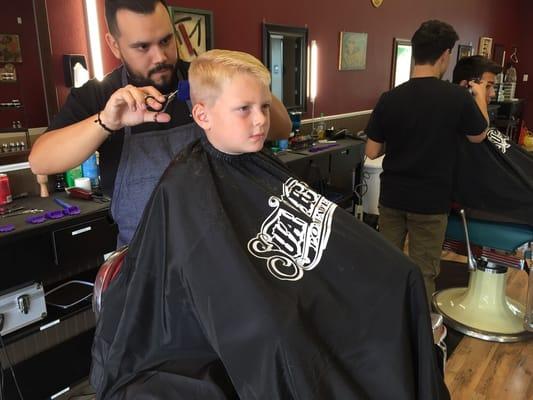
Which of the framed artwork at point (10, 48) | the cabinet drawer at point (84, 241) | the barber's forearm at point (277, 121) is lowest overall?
the cabinet drawer at point (84, 241)

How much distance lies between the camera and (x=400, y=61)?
4.91 metres

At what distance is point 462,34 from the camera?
612 centimetres

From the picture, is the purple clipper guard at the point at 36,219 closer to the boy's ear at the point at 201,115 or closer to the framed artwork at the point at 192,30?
the boy's ear at the point at 201,115

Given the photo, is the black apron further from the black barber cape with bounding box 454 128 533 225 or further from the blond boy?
the black barber cape with bounding box 454 128 533 225

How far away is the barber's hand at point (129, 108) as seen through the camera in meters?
1.02

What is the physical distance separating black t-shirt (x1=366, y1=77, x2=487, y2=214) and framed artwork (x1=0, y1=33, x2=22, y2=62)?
Answer: 65.7 inches

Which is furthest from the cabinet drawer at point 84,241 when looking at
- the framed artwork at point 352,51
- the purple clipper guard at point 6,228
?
the framed artwork at point 352,51

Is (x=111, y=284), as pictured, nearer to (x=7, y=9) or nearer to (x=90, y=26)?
(x=7, y=9)

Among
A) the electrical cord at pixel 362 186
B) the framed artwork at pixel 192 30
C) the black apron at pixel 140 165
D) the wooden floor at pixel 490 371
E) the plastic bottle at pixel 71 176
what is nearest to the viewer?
the black apron at pixel 140 165

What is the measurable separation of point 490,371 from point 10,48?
106 inches

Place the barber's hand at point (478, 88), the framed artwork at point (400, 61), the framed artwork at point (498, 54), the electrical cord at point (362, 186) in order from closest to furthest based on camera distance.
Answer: the barber's hand at point (478, 88) → the electrical cord at point (362, 186) → the framed artwork at point (400, 61) → the framed artwork at point (498, 54)

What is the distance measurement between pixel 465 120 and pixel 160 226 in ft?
5.32

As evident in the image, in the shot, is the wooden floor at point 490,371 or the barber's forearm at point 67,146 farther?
the wooden floor at point 490,371

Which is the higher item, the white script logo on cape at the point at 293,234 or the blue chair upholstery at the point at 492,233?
the white script logo on cape at the point at 293,234
